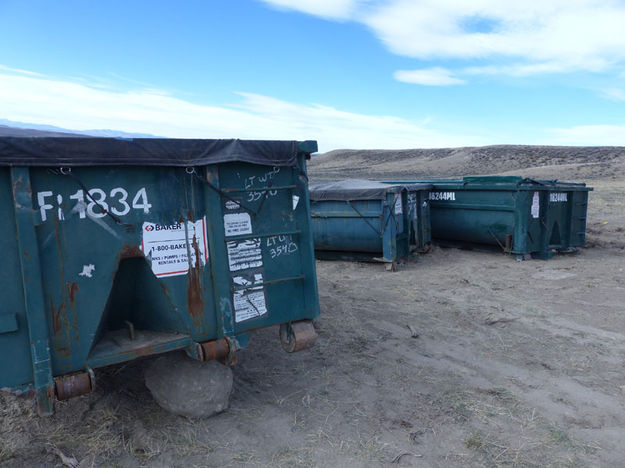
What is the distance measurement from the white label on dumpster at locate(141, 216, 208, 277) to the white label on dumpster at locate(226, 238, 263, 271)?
20 centimetres

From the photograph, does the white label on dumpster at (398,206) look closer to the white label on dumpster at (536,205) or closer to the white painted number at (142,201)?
the white label on dumpster at (536,205)

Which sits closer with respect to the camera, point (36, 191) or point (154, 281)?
point (36, 191)

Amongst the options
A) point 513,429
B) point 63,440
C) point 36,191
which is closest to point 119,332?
point 63,440

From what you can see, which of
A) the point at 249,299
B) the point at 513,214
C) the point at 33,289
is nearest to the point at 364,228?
the point at 513,214

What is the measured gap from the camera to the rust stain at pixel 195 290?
3.56 meters

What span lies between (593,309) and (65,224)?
6326 mm

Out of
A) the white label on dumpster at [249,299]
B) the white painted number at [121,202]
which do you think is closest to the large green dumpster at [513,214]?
the white label on dumpster at [249,299]

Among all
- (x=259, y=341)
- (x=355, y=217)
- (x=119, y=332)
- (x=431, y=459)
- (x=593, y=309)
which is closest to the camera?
(x=431, y=459)

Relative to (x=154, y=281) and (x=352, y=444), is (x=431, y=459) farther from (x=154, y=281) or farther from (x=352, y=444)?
(x=154, y=281)

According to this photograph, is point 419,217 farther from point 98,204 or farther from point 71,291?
→ point 71,291

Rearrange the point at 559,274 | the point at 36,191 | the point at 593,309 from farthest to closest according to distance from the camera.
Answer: the point at 559,274, the point at 593,309, the point at 36,191

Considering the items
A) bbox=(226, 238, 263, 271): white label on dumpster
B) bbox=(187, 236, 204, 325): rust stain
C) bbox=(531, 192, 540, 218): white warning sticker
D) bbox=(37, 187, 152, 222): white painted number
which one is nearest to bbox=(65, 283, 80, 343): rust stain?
bbox=(37, 187, 152, 222): white painted number

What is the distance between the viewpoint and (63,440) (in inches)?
139

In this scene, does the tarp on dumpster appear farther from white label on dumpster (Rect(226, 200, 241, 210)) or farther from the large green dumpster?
white label on dumpster (Rect(226, 200, 241, 210))
